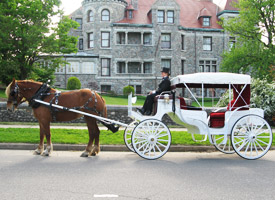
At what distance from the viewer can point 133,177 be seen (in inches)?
236

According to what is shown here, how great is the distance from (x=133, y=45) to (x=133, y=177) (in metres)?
33.7

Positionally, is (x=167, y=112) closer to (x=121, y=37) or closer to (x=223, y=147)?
(x=223, y=147)

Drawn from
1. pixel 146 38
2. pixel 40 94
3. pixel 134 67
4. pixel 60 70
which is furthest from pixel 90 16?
pixel 40 94

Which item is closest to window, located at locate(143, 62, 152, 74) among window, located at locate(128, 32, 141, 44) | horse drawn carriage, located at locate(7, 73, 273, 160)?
window, located at locate(128, 32, 141, 44)

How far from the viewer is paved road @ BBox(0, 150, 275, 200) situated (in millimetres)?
4879

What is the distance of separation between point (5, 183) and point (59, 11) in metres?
20.2

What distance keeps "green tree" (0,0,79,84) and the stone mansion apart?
13.7 metres

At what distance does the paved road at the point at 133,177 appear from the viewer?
4879 millimetres

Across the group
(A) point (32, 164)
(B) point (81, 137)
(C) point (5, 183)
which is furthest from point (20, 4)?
(C) point (5, 183)

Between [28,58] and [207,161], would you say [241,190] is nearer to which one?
[207,161]

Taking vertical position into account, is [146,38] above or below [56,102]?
above

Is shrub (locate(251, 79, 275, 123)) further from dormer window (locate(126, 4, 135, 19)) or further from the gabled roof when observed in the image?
dormer window (locate(126, 4, 135, 19))

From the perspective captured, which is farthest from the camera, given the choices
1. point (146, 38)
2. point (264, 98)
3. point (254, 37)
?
point (146, 38)

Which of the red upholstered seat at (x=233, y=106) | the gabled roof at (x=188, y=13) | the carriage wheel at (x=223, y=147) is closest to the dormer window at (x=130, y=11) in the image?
the gabled roof at (x=188, y=13)
